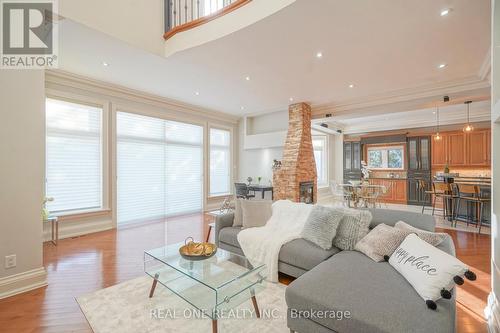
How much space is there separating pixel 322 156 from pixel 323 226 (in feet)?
22.7

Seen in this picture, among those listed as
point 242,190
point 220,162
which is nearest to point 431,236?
point 242,190

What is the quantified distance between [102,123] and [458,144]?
9.43 meters

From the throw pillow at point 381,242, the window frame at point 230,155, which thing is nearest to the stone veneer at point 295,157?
the window frame at point 230,155

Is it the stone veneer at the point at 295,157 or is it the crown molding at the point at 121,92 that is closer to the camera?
the crown molding at the point at 121,92

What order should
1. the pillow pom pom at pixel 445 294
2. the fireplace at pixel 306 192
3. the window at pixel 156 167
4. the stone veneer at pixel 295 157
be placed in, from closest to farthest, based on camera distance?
the pillow pom pom at pixel 445 294 < the window at pixel 156 167 < the stone veneer at pixel 295 157 < the fireplace at pixel 306 192

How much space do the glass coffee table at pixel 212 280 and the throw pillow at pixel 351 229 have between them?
0.92m

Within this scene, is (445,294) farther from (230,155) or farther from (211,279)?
(230,155)

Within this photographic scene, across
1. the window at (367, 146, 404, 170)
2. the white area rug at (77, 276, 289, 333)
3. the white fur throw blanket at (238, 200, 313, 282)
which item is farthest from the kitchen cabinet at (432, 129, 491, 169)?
the white area rug at (77, 276, 289, 333)

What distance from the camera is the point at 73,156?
14.4 ft

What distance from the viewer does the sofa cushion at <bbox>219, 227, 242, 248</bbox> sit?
3015 millimetres

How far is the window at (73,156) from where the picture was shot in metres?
4.12

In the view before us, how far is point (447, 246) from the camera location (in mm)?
2064

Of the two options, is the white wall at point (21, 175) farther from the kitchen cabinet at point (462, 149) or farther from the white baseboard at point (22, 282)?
the kitchen cabinet at point (462, 149)

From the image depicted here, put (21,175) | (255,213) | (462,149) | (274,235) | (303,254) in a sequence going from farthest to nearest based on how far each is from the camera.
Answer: (462,149), (255,213), (274,235), (21,175), (303,254)
